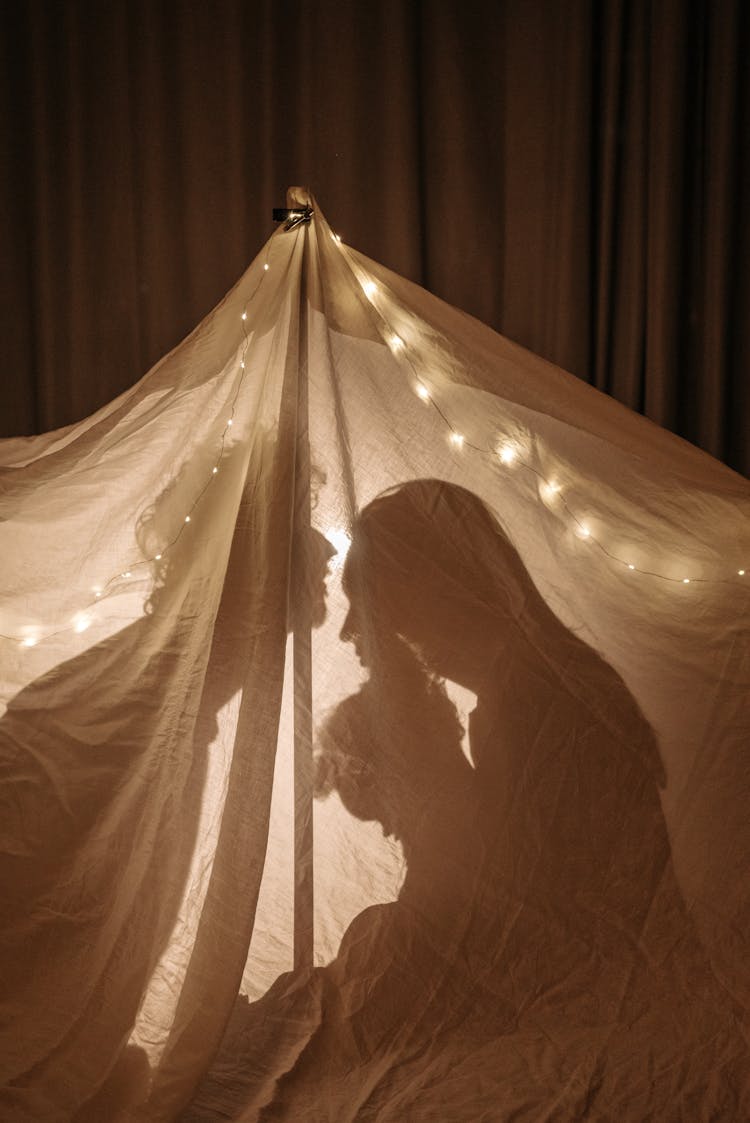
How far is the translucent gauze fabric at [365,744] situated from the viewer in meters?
1.09

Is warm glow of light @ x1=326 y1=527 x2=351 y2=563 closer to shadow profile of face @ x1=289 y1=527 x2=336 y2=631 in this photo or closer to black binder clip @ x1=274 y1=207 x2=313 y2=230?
shadow profile of face @ x1=289 y1=527 x2=336 y2=631

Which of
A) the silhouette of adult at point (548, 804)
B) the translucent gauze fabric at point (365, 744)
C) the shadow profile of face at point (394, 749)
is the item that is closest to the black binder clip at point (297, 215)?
the translucent gauze fabric at point (365, 744)

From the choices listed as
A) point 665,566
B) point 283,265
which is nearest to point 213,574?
point 283,265

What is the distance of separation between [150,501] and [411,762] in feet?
1.67

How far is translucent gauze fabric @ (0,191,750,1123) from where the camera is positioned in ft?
3.59

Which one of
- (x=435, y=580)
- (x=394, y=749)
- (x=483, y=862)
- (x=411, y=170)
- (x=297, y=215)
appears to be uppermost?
(x=411, y=170)

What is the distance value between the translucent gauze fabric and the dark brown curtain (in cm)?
75

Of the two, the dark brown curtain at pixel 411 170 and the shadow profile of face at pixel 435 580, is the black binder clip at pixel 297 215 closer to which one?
the shadow profile of face at pixel 435 580

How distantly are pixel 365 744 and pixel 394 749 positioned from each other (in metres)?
0.04

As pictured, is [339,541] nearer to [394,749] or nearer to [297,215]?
[394,749]

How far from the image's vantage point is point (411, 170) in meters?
2.05

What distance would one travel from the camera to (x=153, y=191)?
2.19 m

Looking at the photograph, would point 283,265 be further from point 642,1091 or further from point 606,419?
point 642,1091

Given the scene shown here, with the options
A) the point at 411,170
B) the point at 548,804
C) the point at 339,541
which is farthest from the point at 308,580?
the point at 411,170
